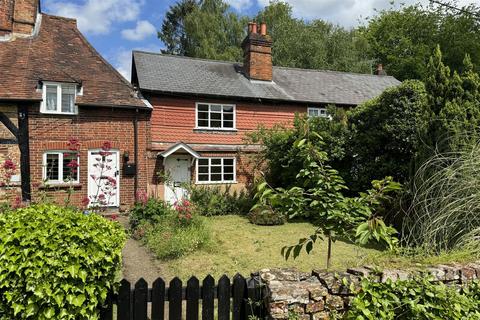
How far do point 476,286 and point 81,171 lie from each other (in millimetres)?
13174

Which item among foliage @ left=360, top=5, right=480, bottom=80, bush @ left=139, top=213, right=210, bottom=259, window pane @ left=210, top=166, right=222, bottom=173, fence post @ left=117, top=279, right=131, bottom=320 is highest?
foliage @ left=360, top=5, right=480, bottom=80

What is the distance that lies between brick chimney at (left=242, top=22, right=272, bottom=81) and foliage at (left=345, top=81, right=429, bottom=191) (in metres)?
6.99

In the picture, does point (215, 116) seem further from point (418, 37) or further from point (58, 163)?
point (418, 37)

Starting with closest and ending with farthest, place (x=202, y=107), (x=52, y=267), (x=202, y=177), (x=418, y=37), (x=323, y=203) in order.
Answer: (x=52, y=267) < (x=323, y=203) < (x=202, y=177) < (x=202, y=107) < (x=418, y=37)

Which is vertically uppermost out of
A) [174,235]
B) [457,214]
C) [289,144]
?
[289,144]

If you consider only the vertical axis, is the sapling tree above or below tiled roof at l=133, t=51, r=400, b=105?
below

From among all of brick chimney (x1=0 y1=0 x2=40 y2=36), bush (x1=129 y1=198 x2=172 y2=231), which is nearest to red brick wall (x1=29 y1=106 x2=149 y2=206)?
bush (x1=129 y1=198 x2=172 y2=231)

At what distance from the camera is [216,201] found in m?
14.2

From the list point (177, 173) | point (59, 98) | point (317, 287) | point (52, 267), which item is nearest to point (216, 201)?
point (177, 173)

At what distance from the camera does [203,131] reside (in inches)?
622

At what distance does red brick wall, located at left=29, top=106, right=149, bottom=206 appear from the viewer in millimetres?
12562

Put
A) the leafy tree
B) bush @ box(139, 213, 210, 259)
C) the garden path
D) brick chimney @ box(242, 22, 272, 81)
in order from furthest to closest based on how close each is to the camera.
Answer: the leafy tree → brick chimney @ box(242, 22, 272, 81) → bush @ box(139, 213, 210, 259) → the garden path

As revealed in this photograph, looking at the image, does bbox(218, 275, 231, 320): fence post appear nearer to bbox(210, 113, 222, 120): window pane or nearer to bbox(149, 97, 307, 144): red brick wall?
bbox(149, 97, 307, 144): red brick wall

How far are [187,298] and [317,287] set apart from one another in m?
1.26
